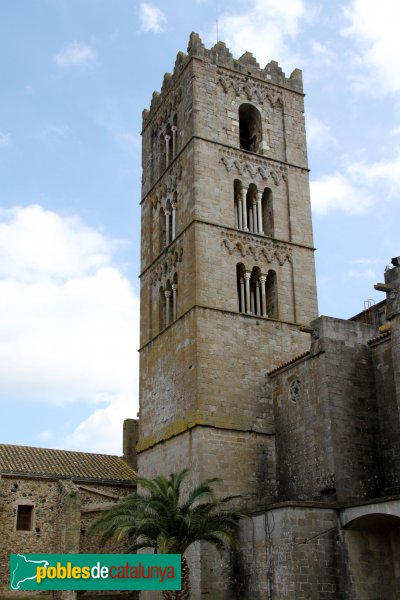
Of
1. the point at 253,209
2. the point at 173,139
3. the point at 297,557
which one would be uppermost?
the point at 173,139

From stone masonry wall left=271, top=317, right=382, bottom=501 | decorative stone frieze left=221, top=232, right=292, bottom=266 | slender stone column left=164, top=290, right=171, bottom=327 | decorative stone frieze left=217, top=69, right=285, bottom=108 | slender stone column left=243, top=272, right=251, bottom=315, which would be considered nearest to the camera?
stone masonry wall left=271, top=317, right=382, bottom=501

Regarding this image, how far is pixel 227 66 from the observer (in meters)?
31.0

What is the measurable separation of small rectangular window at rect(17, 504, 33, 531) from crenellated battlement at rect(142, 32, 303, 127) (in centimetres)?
1776

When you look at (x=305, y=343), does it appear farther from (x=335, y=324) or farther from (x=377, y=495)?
(x=377, y=495)

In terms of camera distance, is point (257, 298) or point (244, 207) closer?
point (257, 298)

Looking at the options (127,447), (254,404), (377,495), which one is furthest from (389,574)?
(127,447)

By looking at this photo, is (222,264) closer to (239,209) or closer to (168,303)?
(239,209)

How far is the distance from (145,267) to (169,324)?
14.1ft

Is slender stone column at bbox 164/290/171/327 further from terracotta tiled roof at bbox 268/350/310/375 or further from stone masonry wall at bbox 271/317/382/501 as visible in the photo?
stone masonry wall at bbox 271/317/382/501

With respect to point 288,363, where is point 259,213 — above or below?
above

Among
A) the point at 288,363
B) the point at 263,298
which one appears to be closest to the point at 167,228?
the point at 263,298

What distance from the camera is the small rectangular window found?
93.8 ft

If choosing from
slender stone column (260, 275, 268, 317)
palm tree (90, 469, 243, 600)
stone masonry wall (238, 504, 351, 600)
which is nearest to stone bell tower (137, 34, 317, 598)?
slender stone column (260, 275, 268, 317)

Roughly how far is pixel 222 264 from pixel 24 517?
1218 centimetres
